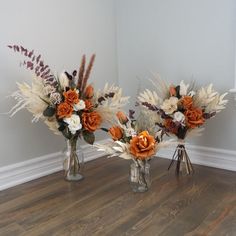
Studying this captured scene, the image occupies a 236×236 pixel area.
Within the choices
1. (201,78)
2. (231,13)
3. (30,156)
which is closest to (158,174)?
(201,78)

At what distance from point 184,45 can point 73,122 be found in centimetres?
90

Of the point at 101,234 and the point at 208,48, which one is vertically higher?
the point at 208,48

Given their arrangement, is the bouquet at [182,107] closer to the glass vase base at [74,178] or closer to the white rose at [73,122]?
the white rose at [73,122]

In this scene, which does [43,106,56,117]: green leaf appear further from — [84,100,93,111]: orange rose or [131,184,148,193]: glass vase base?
[131,184,148,193]: glass vase base

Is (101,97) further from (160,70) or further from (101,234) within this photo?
(101,234)

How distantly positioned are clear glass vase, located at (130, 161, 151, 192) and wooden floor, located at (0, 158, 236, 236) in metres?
0.04

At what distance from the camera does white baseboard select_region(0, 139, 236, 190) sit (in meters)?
1.63

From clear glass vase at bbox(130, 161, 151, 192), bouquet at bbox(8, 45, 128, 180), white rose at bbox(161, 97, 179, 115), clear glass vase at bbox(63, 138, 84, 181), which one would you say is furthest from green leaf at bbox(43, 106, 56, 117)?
white rose at bbox(161, 97, 179, 115)

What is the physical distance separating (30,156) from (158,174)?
0.77m

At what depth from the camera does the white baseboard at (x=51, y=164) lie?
5.35 feet

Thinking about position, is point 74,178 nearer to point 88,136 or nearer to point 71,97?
point 88,136

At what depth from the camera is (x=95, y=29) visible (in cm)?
204

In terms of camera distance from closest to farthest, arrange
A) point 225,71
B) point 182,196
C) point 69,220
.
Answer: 1. point 69,220
2. point 182,196
3. point 225,71

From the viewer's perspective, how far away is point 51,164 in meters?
1.83
